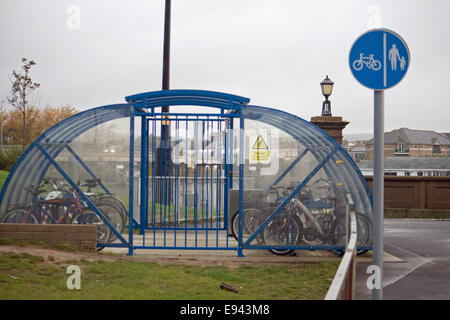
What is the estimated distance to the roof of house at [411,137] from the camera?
128625 mm

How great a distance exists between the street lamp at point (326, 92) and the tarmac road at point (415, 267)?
138 inches

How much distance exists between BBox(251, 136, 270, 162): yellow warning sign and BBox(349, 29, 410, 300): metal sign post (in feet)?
15.4

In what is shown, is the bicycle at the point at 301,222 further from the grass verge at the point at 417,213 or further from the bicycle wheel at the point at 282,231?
the grass verge at the point at 417,213

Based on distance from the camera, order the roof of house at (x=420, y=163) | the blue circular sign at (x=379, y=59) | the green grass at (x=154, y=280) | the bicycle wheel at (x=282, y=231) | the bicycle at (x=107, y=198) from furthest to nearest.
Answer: the roof of house at (x=420, y=163) < the bicycle at (x=107, y=198) < the bicycle wheel at (x=282, y=231) < the green grass at (x=154, y=280) < the blue circular sign at (x=379, y=59)

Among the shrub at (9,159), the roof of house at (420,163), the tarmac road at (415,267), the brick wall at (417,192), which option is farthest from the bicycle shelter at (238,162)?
the roof of house at (420,163)

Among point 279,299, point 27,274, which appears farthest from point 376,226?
point 27,274

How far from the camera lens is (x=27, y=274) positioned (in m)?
7.08

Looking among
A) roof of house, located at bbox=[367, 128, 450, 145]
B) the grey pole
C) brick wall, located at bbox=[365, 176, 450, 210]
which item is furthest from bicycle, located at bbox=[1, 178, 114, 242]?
roof of house, located at bbox=[367, 128, 450, 145]

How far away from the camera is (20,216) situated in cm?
971

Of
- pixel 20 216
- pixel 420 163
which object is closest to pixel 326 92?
pixel 20 216

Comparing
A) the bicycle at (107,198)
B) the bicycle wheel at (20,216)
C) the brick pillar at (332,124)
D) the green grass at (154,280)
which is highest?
the brick pillar at (332,124)

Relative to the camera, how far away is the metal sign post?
4812mm

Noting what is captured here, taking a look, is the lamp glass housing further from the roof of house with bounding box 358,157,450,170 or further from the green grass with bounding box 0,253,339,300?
the roof of house with bounding box 358,157,450,170
